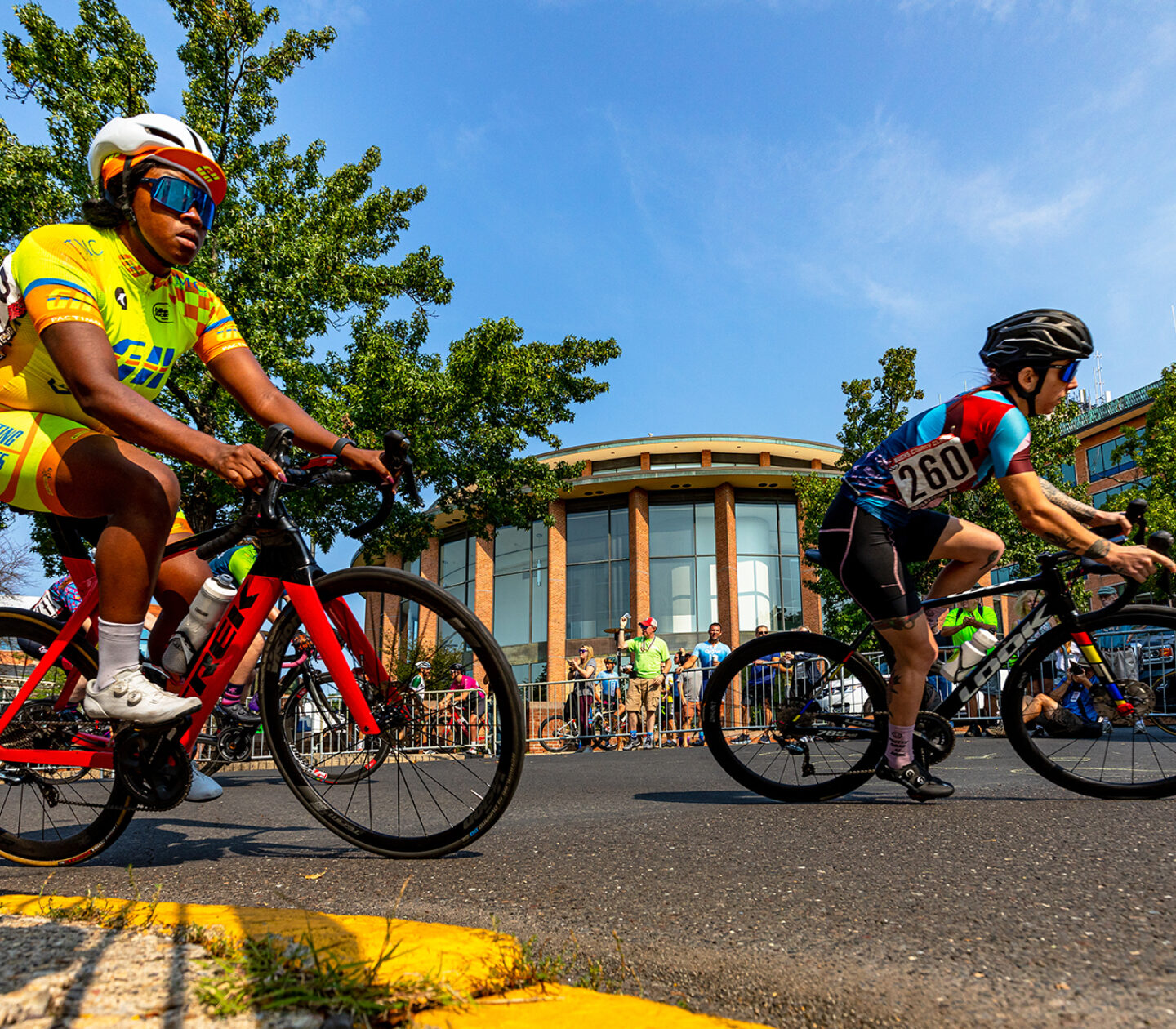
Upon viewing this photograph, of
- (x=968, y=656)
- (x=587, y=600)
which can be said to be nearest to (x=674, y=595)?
(x=587, y=600)

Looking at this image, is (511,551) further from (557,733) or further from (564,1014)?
(564,1014)

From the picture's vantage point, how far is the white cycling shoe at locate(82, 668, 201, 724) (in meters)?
2.28

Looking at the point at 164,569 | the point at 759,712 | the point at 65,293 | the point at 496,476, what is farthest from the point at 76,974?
the point at 496,476

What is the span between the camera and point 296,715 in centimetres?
268

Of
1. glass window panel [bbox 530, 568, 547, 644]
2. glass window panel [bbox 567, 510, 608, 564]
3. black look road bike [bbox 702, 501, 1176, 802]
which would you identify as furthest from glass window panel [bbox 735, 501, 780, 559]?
black look road bike [bbox 702, 501, 1176, 802]

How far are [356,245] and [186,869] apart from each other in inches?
650

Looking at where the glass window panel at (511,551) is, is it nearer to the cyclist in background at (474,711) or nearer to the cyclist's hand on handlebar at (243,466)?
the cyclist in background at (474,711)

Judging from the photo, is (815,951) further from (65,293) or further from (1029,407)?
(1029,407)

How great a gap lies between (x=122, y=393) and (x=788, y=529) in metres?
35.0

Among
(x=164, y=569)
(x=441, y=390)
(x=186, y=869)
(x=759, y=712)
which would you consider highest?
(x=441, y=390)

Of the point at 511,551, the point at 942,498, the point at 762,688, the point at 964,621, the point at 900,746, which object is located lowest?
the point at 900,746

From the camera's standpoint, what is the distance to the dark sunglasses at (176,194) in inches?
101

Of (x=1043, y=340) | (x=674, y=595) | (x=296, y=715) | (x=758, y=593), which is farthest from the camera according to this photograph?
(x=674, y=595)

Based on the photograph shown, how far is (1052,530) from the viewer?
3.47 meters
